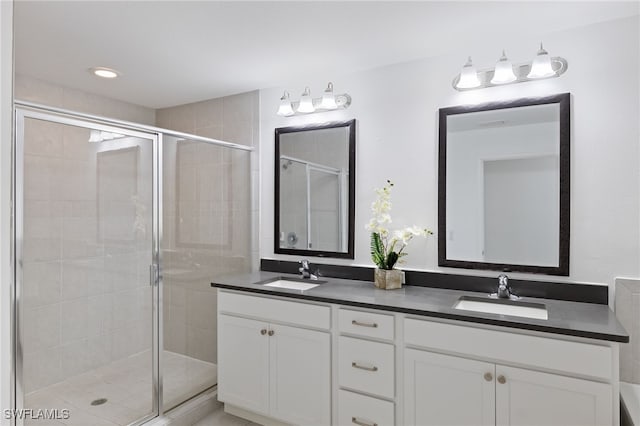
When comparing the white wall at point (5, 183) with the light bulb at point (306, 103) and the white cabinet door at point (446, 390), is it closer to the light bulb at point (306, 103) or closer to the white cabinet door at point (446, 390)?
the white cabinet door at point (446, 390)

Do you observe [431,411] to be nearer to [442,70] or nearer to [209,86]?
[442,70]

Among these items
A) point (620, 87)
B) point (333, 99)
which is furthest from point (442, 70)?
point (620, 87)

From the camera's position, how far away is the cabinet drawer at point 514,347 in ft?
5.17

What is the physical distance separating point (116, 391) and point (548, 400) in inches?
91.3

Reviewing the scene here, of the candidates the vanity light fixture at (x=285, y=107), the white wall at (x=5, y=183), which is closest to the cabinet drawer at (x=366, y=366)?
the vanity light fixture at (x=285, y=107)

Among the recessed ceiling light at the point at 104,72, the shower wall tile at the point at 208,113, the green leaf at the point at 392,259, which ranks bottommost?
the green leaf at the point at 392,259

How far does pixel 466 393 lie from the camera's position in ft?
5.93

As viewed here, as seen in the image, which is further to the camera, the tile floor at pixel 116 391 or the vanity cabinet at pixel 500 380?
the tile floor at pixel 116 391

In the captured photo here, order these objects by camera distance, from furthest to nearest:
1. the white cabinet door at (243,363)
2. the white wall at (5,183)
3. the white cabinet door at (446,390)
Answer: the white cabinet door at (243,363) < the white cabinet door at (446,390) < the white wall at (5,183)

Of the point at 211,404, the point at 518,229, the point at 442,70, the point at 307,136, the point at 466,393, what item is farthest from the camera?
the point at 307,136

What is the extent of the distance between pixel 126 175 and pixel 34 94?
47.3 inches

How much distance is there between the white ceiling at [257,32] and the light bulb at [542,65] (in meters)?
0.17

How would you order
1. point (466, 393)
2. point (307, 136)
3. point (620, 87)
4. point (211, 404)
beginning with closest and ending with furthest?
point (466, 393)
point (620, 87)
point (211, 404)
point (307, 136)

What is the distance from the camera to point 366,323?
6.73ft
